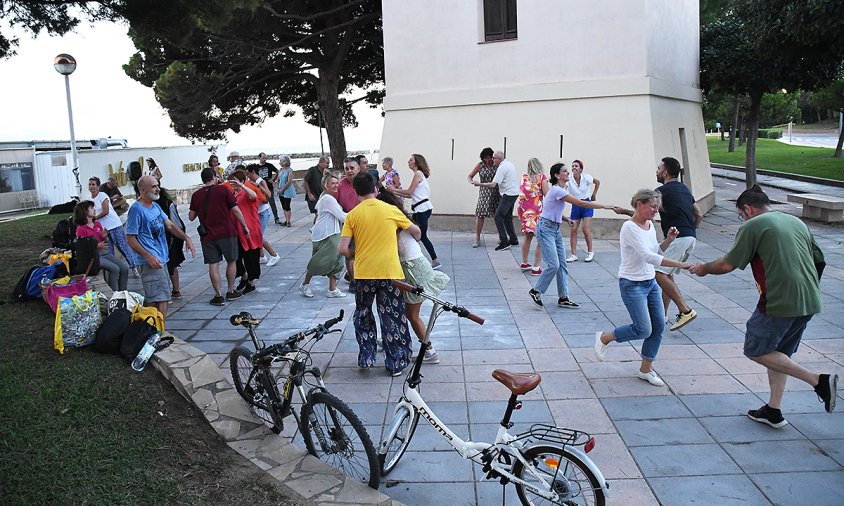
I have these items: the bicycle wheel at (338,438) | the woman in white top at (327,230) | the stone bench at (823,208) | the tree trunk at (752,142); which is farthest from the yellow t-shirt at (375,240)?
the tree trunk at (752,142)

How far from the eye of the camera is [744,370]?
6262 mm

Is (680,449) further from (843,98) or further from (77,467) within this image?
(843,98)

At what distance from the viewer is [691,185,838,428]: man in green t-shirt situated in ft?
15.8

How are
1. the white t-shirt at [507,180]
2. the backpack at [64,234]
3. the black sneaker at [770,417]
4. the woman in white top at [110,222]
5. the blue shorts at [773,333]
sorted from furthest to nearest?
the white t-shirt at [507,180], the backpack at [64,234], the woman in white top at [110,222], the black sneaker at [770,417], the blue shorts at [773,333]

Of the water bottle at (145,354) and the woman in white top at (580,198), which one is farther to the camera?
the woman in white top at (580,198)

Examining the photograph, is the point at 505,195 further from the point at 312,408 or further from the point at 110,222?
the point at 312,408

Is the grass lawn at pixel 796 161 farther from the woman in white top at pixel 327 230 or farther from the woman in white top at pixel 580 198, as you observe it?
the woman in white top at pixel 327 230

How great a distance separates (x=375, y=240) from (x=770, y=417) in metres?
3.27

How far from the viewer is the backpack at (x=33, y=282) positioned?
8383mm

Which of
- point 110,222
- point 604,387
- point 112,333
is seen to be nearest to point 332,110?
point 110,222

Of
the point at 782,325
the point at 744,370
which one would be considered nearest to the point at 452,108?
the point at 744,370

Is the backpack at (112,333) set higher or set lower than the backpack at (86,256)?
lower

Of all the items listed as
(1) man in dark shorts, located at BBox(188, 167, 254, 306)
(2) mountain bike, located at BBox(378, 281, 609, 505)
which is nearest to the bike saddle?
(2) mountain bike, located at BBox(378, 281, 609, 505)

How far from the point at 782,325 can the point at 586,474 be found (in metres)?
2.18
